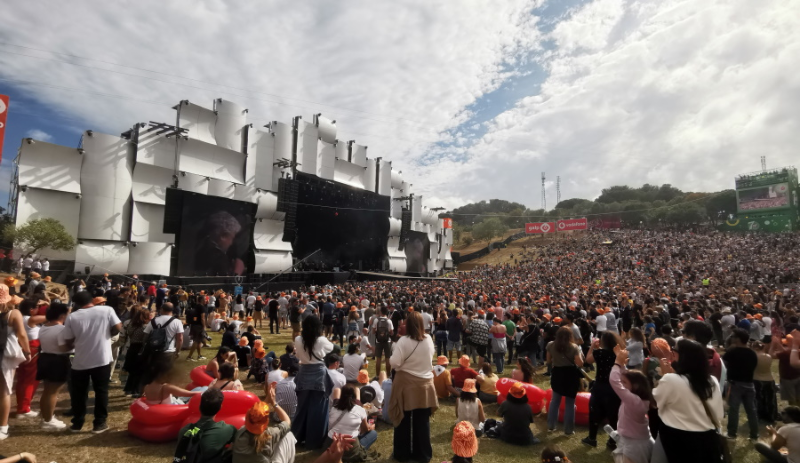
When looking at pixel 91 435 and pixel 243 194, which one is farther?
pixel 243 194

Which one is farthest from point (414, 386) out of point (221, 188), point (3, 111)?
point (221, 188)

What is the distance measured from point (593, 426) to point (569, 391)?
427 mm

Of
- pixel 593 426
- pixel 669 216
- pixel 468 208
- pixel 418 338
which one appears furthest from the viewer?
pixel 468 208

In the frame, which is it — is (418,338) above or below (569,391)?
above

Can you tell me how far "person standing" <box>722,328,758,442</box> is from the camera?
457 cm

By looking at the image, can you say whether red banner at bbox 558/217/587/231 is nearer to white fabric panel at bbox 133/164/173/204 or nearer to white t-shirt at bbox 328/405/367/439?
white fabric panel at bbox 133/164/173/204

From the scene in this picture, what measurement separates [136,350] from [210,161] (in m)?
17.7

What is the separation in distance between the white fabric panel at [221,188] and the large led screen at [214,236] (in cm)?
27

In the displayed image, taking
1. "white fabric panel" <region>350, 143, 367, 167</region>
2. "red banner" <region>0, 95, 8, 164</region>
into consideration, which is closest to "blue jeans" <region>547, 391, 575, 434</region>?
"red banner" <region>0, 95, 8, 164</region>

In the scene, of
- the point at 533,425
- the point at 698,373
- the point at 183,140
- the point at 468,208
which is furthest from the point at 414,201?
the point at 468,208

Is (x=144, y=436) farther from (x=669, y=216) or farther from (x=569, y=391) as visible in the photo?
(x=669, y=216)

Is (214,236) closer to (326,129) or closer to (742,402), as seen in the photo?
(326,129)

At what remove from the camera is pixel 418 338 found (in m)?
3.84

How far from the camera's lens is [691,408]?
2.74 m
